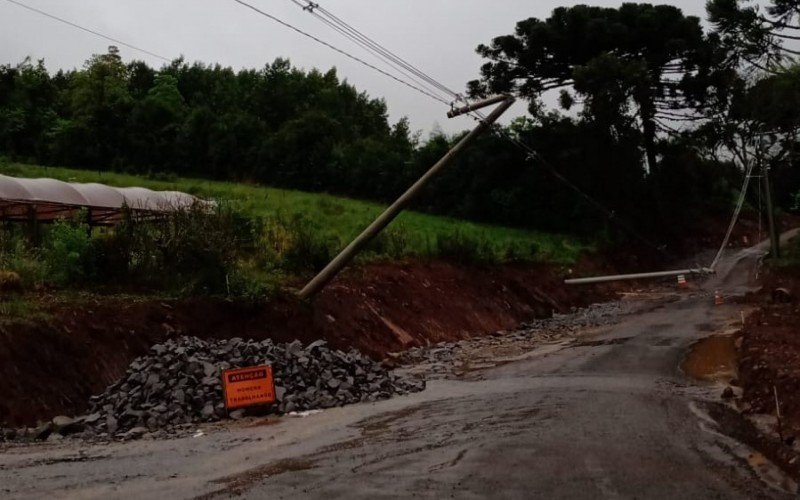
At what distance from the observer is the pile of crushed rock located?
548 inches

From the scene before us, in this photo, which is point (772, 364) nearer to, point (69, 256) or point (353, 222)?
point (69, 256)

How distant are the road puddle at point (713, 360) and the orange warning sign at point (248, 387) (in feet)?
30.1

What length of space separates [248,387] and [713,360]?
11343 millimetres

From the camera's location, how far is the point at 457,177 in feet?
185

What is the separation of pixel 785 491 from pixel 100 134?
194 ft

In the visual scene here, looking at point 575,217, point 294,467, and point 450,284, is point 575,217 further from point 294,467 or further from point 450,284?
point 294,467

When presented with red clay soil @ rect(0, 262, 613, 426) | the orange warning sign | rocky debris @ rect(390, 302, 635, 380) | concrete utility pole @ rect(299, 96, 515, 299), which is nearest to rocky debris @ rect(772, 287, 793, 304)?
rocky debris @ rect(390, 302, 635, 380)

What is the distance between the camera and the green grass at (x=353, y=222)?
3512 centimetres

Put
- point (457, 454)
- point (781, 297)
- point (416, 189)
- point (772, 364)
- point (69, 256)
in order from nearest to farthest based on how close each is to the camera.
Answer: point (457, 454)
point (772, 364)
point (69, 256)
point (416, 189)
point (781, 297)

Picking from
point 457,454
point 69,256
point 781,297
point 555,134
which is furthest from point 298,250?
point 555,134

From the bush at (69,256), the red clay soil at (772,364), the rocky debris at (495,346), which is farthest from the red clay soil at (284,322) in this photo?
the red clay soil at (772,364)

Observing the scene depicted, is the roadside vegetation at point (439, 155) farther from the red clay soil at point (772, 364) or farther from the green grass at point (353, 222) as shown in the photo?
A: the red clay soil at point (772, 364)

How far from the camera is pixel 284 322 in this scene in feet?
71.1

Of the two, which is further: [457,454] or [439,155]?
[439,155]
